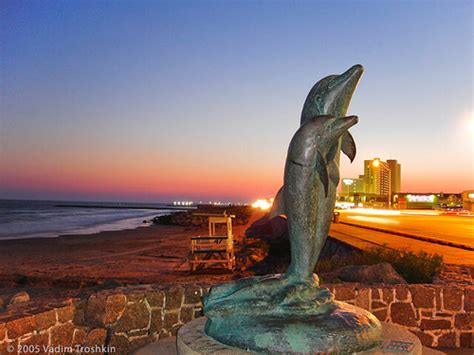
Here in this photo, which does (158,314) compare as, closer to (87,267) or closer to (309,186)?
(309,186)

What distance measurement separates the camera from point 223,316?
15.0 feet

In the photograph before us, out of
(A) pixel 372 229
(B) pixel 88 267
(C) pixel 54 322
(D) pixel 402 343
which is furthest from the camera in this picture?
(A) pixel 372 229

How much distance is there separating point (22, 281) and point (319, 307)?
11871 millimetres

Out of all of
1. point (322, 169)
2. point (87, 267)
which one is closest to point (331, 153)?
point (322, 169)

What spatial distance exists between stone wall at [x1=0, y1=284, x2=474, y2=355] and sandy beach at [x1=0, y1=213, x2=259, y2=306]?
9.41 feet

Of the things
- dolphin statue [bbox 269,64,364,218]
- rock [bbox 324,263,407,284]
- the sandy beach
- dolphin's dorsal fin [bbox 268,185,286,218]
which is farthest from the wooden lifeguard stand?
dolphin statue [bbox 269,64,364,218]

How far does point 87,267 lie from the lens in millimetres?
16531

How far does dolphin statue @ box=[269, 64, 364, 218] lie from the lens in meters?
4.79

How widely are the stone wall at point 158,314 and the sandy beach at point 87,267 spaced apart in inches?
113

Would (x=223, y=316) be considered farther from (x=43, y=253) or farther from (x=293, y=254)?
(x=43, y=253)

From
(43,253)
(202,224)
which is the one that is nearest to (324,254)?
(43,253)

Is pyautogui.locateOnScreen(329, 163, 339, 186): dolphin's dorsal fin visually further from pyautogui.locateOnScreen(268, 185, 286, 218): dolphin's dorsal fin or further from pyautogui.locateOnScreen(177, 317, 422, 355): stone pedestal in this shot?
pyautogui.locateOnScreen(177, 317, 422, 355): stone pedestal

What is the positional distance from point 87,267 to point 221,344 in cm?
1354

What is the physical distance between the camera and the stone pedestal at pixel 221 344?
13.6 feet
